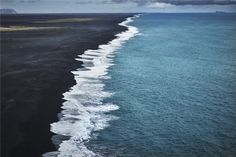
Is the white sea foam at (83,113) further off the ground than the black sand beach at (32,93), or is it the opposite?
the black sand beach at (32,93)

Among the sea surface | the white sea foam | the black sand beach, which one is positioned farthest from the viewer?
the sea surface

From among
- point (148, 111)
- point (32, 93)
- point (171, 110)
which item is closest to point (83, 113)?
point (148, 111)

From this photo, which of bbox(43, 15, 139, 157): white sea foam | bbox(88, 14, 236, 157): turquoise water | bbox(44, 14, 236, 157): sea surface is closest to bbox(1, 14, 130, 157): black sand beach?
bbox(43, 15, 139, 157): white sea foam

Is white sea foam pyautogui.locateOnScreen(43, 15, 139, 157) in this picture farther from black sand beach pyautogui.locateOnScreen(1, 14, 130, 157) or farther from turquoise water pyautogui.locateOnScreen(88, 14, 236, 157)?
turquoise water pyautogui.locateOnScreen(88, 14, 236, 157)

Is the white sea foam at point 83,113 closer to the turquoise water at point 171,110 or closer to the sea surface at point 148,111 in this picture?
the sea surface at point 148,111

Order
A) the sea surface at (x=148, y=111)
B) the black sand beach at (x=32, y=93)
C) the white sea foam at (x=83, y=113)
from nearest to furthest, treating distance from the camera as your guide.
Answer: the white sea foam at (x=83, y=113)
the black sand beach at (x=32, y=93)
the sea surface at (x=148, y=111)

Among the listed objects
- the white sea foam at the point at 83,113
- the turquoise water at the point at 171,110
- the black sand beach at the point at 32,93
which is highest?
the black sand beach at the point at 32,93

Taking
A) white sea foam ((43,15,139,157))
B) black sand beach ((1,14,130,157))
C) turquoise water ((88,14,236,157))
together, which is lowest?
turquoise water ((88,14,236,157))

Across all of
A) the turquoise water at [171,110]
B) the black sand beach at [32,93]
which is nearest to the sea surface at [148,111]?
the turquoise water at [171,110]

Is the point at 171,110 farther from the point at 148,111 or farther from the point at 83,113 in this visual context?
the point at 83,113
